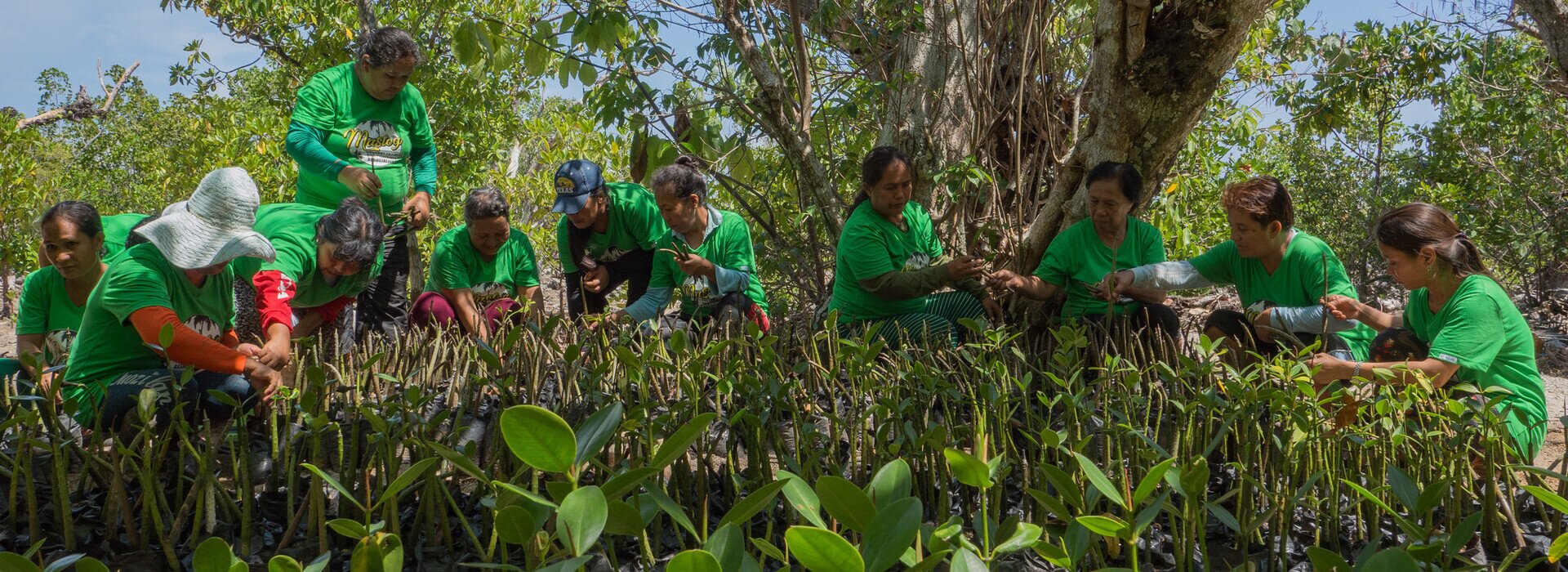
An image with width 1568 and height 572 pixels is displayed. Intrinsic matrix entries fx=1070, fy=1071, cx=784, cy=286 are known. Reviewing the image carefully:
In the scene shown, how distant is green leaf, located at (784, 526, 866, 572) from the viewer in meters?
0.72

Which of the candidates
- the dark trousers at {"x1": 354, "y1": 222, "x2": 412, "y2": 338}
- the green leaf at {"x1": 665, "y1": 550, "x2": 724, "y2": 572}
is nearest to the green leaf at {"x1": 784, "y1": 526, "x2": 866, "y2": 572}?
the green leaf at {"x1": 665, "y1": 550, "x2": 724, "y2": 572}

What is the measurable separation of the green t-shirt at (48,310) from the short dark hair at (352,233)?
2.36 feet

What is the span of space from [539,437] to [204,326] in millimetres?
2275

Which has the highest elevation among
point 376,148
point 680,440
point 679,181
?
point 376,148

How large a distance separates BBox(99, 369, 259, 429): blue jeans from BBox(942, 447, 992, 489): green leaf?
192cm

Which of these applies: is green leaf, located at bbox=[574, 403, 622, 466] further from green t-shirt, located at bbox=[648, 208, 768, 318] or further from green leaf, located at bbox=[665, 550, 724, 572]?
green t-shirt, located at bbox=[648, 208, 768, 318]

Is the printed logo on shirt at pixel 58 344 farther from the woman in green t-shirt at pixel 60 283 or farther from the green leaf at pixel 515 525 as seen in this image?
the green leaf at pixel 515 525

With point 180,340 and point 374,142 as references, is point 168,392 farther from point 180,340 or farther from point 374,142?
point 374,142

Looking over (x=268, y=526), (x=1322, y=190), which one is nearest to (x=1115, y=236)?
(x=268, y=526)

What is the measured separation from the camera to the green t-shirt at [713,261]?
3.78 m

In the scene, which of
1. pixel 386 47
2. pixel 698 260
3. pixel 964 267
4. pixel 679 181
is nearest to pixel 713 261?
pixel 698 260

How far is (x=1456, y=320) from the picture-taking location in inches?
98.9

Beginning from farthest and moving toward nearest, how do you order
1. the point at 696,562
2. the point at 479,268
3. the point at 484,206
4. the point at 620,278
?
the point at 620,278 → the point at 479,268 → the point at 484,206 → the point at 696,562

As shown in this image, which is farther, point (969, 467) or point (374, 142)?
point (374, 142)
